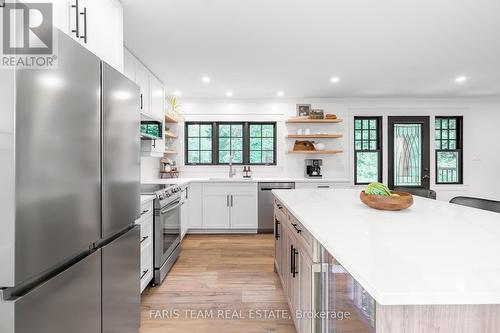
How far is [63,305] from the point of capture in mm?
1044

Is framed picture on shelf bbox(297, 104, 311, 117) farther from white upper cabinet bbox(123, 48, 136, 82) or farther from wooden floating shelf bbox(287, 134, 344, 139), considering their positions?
white upper cabinet bbox(123, 48, 136, 82)

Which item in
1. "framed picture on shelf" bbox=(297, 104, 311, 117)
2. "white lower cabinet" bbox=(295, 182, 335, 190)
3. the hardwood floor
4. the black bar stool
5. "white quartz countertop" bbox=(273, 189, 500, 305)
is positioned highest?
"framed picture on shelf" bbox=(297, 104, 311, 117)

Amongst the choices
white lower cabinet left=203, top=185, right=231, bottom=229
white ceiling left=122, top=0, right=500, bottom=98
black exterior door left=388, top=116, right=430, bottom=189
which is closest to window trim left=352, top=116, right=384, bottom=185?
black exterior door left=388, top=116, right=430, bottom=189

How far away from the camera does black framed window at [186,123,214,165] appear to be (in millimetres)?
5094

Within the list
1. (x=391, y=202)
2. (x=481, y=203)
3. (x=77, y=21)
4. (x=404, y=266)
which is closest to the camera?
(x=404, y=266)

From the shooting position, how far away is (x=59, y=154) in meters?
1.01

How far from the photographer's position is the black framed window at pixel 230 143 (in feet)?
16.7

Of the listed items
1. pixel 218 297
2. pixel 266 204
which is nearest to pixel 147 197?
pixel 218 297

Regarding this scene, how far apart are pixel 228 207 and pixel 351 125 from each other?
9.34 feet

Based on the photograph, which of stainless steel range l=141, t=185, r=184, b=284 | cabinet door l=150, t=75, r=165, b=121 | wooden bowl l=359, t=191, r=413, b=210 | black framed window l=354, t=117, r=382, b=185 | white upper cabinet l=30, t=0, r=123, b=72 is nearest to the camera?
white upper cabinet l=30, t=0, r=123, b=72

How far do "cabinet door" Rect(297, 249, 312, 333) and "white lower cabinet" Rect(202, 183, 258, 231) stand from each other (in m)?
2.82

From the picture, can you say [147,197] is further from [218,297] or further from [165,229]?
[218,297]

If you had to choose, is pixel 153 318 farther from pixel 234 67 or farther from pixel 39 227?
pixel 234 67

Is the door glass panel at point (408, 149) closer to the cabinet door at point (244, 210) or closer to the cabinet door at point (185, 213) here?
the cabinet door at point (244, 210)
